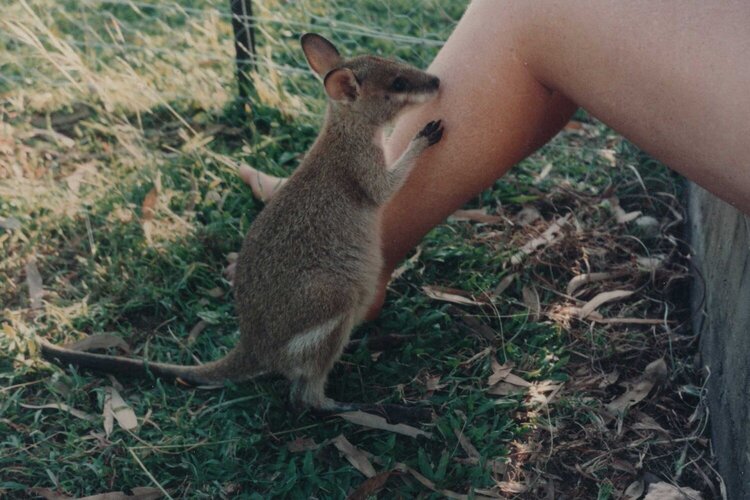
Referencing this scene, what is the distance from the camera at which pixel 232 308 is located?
2.95 metres

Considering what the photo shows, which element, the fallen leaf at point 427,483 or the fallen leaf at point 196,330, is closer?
the fallen leaf at point 427,483

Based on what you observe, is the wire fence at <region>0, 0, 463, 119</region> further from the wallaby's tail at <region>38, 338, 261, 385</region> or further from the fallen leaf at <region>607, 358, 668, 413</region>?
the fallen leaf at <region>607, 358, 668, 413</region>

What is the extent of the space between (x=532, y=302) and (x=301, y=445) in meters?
0.93

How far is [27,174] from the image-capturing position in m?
3.59

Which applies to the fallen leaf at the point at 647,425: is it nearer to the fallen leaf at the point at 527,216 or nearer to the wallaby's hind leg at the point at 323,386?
the wallaby's hind leg at the point at 323,386

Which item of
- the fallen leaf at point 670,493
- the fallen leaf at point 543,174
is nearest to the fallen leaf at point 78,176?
the fallen leaf at point 543,174

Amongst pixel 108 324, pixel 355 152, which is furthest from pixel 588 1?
pixel 108 324

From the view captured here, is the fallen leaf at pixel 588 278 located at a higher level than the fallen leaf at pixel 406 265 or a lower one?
higher

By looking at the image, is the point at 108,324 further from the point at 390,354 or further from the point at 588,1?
the point at 588,1

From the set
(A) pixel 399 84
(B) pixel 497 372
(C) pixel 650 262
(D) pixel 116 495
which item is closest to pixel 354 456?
(B) pixel 497 372

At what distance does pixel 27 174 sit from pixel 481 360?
214 cm

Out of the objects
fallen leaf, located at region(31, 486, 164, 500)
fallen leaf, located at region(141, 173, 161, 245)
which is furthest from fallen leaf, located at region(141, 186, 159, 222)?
fallen leaf, located at region(31, 486, 164, 500)

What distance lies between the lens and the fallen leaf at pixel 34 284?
2.99 metres

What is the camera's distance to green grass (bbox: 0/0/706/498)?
2.37 metres
